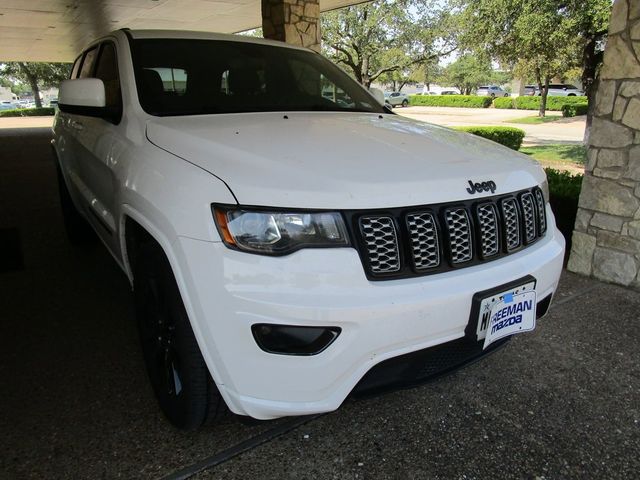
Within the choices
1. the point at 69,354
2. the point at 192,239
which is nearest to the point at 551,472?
the point at 192,239

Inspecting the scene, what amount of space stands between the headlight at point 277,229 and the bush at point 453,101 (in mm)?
40552

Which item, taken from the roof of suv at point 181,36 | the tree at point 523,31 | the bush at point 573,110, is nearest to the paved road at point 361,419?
the roof of suv at point 181,36

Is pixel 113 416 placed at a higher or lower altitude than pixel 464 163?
lower

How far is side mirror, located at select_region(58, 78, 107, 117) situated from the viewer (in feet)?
8.43

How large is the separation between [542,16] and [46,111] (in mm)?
35722

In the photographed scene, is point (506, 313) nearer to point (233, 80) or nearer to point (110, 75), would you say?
point (233, 80)

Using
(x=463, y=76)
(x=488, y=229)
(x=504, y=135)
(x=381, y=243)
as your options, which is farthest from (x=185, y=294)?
(x=463, y=76)

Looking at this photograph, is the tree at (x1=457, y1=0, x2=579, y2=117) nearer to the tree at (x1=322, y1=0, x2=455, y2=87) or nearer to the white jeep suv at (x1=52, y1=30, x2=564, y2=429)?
the tree at (x1=322, y1=0, x2=455, y2=87)

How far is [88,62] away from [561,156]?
34.9 feet

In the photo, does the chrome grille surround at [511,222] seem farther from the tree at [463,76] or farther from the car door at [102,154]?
the tree at [463,76]

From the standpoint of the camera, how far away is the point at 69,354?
2.80m

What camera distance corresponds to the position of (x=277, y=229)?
5.39 feet

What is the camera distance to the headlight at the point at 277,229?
1.64 metres

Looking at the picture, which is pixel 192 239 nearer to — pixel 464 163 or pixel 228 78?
pixel 464 163
